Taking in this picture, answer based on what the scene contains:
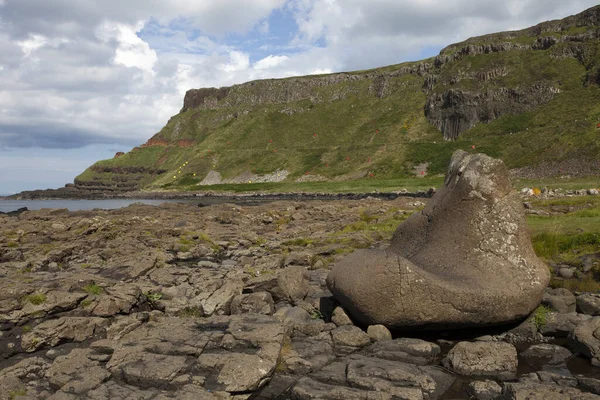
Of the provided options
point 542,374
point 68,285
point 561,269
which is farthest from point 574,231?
point 68,285

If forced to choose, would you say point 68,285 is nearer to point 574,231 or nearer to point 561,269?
point 561,269

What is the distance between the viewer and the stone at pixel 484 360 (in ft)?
36.6

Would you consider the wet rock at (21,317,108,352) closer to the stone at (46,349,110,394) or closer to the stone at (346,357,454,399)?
the stone at (46,349,110,394)

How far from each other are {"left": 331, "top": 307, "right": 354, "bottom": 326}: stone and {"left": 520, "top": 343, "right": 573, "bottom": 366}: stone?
16.9ft

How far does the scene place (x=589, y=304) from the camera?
46.7ft

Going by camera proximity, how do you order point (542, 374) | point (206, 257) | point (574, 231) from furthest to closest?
1. point (206, 257)
2. point (574, 231)
3. point (542, 374)

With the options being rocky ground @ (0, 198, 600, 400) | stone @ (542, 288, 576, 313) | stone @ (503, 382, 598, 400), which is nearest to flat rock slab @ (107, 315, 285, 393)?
rocky ground @ (0, 198, 600, 400)

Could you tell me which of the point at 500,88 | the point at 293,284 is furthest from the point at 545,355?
the point at 500,88

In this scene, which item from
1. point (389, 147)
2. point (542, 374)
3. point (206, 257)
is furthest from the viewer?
point (389, 147)

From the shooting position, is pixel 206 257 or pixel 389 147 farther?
pixel 389 147

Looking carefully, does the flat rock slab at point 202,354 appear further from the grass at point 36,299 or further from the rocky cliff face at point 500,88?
the rocky cliff face at point 500,88

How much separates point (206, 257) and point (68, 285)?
1490cm

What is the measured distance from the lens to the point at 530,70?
486ft

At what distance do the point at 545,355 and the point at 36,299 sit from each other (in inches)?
648
